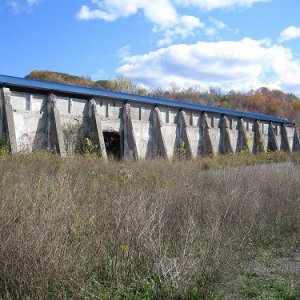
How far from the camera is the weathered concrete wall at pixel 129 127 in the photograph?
18.1 metres

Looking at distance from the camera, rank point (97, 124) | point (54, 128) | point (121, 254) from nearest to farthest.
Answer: point (121, 254)
point (54, 128)
point (97, 124)

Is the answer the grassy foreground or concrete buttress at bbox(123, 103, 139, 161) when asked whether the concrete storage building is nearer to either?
concrete buttress at bbox(123, 103, 139, 161)

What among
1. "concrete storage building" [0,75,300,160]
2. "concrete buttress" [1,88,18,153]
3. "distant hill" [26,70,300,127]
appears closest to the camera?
"concrete buttress" [1,88,18,153]

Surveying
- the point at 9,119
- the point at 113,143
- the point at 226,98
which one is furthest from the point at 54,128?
the point at 226,98

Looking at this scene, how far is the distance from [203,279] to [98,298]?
43.3 inches

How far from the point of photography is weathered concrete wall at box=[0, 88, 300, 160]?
18062 millimetres

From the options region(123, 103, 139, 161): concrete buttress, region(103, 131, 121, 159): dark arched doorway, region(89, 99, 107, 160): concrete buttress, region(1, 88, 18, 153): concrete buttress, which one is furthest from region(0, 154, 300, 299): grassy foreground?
region(103, 131, 121, 159): dark arched doorway

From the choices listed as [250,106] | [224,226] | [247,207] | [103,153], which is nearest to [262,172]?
[247,207]

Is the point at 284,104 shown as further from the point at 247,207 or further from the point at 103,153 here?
the point at 247,207

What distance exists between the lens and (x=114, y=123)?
22.3m

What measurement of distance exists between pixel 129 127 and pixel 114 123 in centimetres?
89

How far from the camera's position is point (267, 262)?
19.5ft

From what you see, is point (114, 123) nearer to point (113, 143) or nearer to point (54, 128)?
point (113, 143)

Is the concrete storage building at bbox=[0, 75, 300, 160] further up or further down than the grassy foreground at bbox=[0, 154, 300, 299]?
further up
